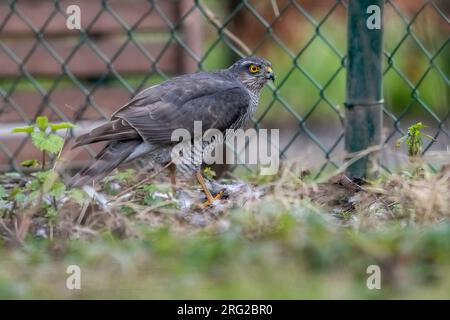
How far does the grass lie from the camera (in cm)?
304

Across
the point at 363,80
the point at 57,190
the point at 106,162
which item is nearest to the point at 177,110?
the point at 106,162

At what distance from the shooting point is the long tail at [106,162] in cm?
441

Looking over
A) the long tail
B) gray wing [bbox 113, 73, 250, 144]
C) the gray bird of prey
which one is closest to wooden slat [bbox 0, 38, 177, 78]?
the gray bird of prey

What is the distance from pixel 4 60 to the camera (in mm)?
7543

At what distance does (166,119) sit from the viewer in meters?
Answer: 4.82

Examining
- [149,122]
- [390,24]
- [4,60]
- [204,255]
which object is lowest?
[204,255]

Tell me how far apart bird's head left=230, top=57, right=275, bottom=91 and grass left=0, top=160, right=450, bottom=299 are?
162cm

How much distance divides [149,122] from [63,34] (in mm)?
2964

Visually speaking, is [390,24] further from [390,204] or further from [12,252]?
[12,252]

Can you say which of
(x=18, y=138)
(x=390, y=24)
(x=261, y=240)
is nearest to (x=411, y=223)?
(x=261, y=240)

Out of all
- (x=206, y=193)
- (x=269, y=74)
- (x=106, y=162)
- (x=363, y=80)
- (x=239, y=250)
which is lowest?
(x=239, y=250)

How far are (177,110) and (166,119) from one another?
81mm

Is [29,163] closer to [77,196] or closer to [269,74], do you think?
[77,196]

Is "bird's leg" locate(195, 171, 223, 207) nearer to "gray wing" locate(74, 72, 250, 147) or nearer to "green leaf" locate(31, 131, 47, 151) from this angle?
"gray wing" locate(74, 72, 250, 147)
